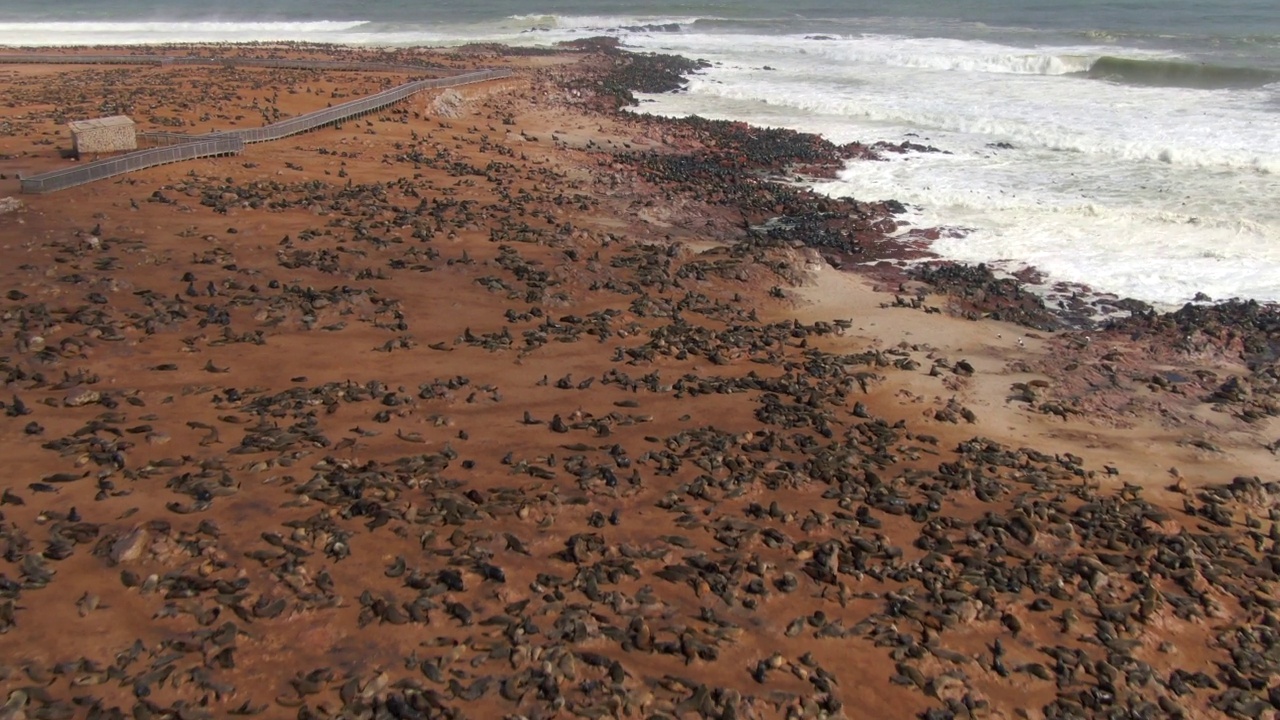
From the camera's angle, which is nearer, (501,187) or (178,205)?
(178,205)

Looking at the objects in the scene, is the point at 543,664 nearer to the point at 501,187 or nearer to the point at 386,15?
the point at 501,187

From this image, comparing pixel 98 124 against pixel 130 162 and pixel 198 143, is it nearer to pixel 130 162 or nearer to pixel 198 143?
pixel 130 162

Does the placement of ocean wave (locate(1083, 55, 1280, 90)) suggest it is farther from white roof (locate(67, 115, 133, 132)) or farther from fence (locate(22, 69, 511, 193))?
white roof (locate(67, 115, 133, 132))

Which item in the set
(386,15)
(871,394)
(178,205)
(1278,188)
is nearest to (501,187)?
A: (178,205)

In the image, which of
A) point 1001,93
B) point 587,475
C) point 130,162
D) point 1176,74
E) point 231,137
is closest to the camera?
point 587,475

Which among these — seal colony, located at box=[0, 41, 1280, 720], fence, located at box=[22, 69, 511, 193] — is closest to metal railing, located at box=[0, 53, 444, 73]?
fence, located at box=[22, 69, 511, 193]

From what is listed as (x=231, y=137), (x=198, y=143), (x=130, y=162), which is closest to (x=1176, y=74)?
(x=231, y=137)

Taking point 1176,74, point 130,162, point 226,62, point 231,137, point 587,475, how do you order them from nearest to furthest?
point 587,475 < point 130,162 < point 231,137 < point 226,62 < point 1176,74

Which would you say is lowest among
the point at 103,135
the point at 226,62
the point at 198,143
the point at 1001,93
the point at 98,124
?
the point at 198,143

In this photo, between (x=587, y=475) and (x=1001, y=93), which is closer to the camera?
(x=587, y=475)
